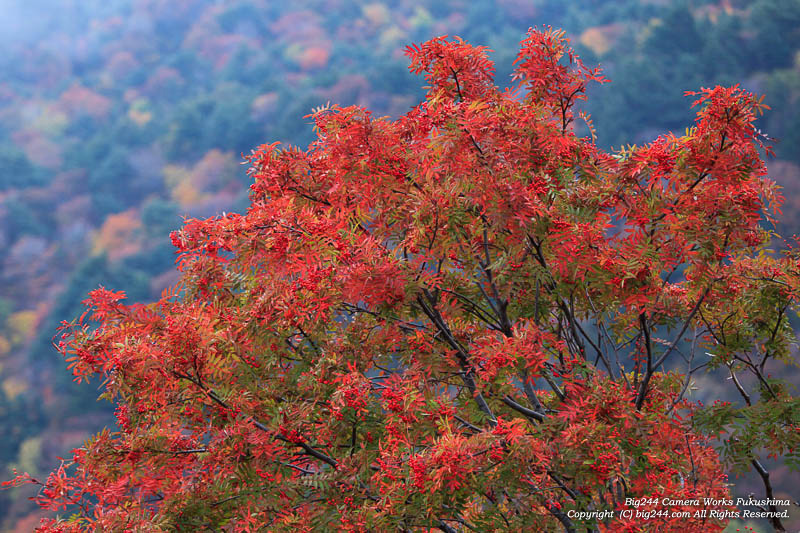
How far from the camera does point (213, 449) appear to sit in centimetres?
542

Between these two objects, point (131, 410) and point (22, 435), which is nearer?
point (131, 410)

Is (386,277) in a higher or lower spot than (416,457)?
higher

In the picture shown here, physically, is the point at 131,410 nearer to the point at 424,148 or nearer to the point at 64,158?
the point at 424,148

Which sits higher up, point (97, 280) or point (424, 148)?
point (97, 280)

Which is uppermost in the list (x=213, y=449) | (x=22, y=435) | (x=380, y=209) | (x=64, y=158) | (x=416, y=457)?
(x=64, y=158)

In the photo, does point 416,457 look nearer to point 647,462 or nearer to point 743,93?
point 647,462

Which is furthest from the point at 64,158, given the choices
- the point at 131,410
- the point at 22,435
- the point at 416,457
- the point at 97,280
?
the point at 416,457

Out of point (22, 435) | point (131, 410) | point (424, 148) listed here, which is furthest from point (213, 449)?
point (22, 435)

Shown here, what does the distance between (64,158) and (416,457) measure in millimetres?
33280

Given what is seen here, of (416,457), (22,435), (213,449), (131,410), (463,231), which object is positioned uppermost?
(22,435)

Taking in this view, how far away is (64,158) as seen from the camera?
33.0 metres

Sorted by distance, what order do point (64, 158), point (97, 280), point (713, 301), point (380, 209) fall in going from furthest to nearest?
point (64, 158) → point (97, 280) → point (713, 301) → point (380, 209)

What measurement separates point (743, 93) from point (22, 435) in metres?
→ 27.0

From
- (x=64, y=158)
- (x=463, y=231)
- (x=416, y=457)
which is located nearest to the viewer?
(x=416, y=457)
